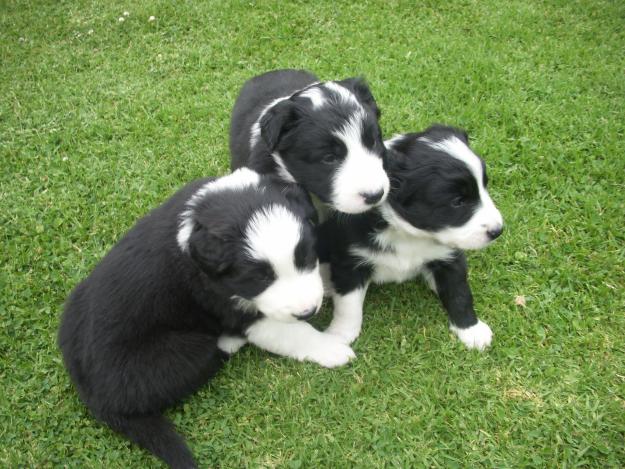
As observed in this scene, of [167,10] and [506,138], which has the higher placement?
[167,10]

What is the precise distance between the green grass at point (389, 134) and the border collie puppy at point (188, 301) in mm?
223

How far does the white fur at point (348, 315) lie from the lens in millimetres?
3246

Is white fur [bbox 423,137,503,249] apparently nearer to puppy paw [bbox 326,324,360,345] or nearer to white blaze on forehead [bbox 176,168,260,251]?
puppy paw [bbox 326,324,360,345]

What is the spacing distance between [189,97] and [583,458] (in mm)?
4491

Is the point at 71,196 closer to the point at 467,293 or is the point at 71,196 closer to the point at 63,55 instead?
the point at 63,55

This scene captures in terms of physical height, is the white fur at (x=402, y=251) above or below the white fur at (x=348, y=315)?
above

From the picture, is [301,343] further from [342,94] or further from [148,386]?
[342,94]

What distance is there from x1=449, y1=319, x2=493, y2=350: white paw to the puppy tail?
Result: 5.49ft

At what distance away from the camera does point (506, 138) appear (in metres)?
4.55

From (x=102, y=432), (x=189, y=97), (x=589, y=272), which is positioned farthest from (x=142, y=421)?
(x=189, y=97)

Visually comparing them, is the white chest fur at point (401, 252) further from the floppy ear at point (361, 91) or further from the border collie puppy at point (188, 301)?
the floppy ear at point (361, 91)

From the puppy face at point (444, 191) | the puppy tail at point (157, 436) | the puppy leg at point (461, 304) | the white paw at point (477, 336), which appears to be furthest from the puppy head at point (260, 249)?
the white paw at point (477, 336)

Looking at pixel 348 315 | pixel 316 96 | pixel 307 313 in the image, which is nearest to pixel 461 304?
pixel 348 315

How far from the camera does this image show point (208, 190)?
2824 millimetres
